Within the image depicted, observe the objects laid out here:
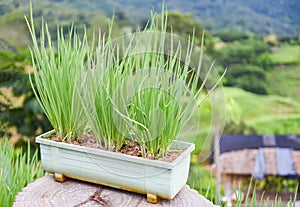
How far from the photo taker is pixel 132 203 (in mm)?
676

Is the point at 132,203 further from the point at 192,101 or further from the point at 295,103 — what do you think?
the point at 295,103

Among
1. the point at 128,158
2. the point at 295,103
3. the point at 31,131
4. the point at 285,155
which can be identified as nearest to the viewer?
the point at 128,158

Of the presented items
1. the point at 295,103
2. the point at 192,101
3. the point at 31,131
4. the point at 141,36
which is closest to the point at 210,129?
the point at 192,101

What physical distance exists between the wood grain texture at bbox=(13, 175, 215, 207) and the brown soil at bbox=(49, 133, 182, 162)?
73 millimetres

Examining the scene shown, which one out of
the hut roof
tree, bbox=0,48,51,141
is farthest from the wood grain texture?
the hut roof

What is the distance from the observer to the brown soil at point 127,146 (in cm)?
66

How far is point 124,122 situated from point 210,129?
15 cm

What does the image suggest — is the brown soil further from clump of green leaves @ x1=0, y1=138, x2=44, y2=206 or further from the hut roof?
the hut roof

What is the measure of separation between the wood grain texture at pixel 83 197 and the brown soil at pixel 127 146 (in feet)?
0.24

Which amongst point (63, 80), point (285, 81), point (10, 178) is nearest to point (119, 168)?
point (63, 80)

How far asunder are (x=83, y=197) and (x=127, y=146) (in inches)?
4.4

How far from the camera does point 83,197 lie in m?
0.70

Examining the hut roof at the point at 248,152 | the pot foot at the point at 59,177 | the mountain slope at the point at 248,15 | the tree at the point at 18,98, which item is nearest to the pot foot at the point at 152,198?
the pot foot at the point at 59,177

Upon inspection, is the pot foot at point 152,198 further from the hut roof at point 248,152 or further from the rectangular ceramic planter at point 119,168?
the hut roof at point 248,152
